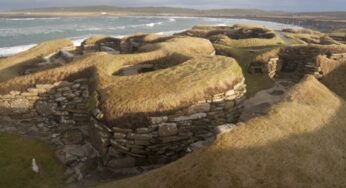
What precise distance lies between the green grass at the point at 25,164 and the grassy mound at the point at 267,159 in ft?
9.87

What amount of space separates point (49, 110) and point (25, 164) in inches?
136

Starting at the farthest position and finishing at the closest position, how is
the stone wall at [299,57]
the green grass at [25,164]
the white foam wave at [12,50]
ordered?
the white foam wave at [12,50] < the stone wall at [299,57] < the green grass at [25,164]

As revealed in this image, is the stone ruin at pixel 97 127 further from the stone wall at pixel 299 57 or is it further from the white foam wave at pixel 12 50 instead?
the white foam wave at pixel 12 50

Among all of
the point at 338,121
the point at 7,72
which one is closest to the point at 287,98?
the point at 338,121

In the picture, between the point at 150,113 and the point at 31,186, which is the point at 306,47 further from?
the point at 31,186

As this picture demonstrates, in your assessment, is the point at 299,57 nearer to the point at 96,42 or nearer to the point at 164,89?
the point at 164,89

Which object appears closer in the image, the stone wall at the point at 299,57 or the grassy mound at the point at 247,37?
the stone wall at the point at 299,57

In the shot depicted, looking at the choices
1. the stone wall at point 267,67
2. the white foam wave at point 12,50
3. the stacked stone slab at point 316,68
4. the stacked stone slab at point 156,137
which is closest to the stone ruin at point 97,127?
the stacked stone slab at point 156,137

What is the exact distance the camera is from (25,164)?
13.7 m

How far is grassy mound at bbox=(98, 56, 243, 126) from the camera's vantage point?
13.2 m

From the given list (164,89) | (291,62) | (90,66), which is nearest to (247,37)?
(291,62)

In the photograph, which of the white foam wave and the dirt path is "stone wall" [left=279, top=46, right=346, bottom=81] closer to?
the dirt path

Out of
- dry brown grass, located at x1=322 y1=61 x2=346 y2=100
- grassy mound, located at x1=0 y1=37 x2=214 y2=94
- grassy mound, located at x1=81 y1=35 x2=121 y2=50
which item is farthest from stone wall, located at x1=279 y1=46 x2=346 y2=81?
grassy mound, located at x1=81 y1=35 x2=121 y2=50

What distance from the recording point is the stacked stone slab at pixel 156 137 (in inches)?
501
